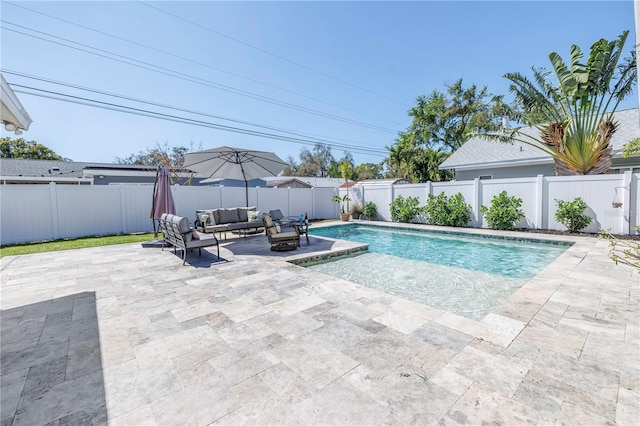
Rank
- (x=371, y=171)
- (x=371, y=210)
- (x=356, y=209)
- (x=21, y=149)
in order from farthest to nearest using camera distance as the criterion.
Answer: (x=371, y=171) < (x=21, y=149) < (x=356, y=209) < (x=371, y=210)

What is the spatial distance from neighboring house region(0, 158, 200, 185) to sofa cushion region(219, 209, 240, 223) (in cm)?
1062

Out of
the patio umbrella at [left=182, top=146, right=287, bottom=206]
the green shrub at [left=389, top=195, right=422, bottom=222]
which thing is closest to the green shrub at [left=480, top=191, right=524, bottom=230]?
the green shrub at [left=389, top=195, right=422, bottom=222]

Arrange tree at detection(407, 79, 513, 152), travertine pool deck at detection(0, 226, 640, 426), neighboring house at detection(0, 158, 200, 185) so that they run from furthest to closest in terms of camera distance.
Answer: tree at detection(407, 79, 513, 152)
neighboring house at detection(0, 158, 200, 185)
travertine pool deck at detection(0, 226, 640, 426)

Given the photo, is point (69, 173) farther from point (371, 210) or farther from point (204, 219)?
point (371, 210)

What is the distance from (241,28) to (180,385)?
18074mm

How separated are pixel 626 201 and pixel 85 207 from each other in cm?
1909

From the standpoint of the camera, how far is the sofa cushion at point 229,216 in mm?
10748

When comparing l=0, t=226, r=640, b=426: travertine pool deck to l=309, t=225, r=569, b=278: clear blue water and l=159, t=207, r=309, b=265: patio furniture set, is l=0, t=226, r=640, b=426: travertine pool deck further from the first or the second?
l=309, t=225, r=569, b=278: clear blue water

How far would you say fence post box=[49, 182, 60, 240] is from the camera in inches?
406

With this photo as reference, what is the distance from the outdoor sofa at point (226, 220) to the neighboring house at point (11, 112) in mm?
4972

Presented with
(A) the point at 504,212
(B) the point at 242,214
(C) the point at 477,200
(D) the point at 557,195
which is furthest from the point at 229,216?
(D) the point at 557,195

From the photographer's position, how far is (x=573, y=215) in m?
9.77

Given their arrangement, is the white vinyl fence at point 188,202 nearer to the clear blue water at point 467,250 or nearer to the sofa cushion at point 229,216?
the clear blue water at point 467,250

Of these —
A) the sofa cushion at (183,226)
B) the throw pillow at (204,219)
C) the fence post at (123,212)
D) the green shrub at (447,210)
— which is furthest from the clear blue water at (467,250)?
the fence post at (123,212)
